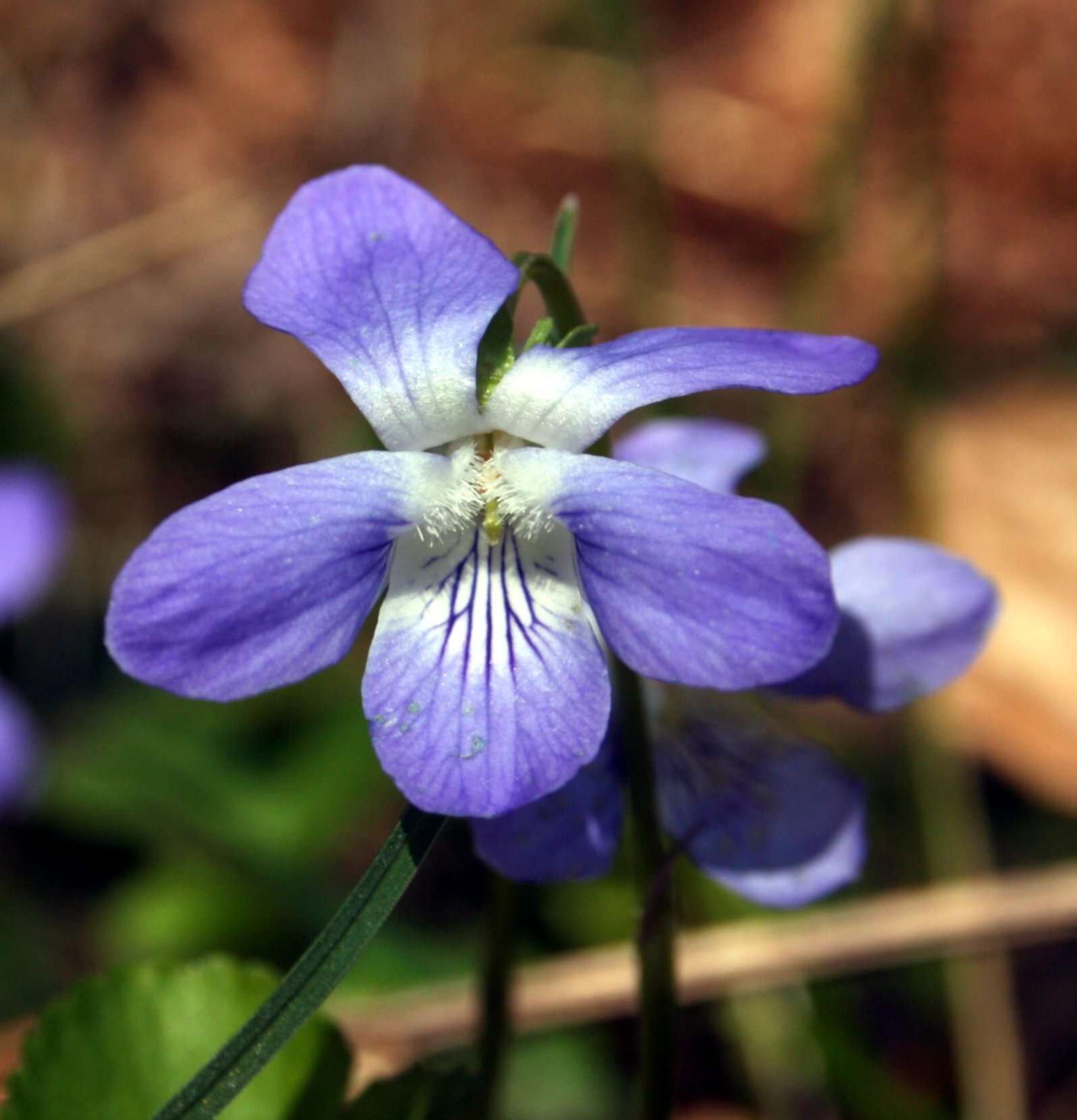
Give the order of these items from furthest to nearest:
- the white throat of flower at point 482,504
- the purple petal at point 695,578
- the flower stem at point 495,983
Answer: the flower stem at point 495,983 → the white throat of flower at point 482,504 → the purple petal at point 695,578

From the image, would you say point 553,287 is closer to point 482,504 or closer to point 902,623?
point 482,504

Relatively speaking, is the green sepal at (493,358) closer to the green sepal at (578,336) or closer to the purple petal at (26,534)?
the green sepal at (578,336)

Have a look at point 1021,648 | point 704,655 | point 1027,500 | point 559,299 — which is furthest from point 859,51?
point 704,655

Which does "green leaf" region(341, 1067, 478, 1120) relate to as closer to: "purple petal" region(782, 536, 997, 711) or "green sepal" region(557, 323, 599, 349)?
"purple petal" region(782, 536, 997, 711)

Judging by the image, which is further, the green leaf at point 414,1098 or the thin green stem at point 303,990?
the green leaf at point 414,1098

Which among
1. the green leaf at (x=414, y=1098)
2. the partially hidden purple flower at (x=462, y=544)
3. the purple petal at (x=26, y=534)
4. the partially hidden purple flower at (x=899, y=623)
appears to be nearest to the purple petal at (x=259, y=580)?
the partially hidden purple flower at (x=462, y=544)

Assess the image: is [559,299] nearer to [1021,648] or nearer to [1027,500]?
[1021,648]

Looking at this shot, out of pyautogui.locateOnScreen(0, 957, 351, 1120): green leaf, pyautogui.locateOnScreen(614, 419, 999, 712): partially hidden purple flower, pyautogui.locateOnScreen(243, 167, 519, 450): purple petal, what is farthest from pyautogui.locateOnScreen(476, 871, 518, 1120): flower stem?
pyautogui.locateOnScreen(243, 167, 519, 450): purple petal
